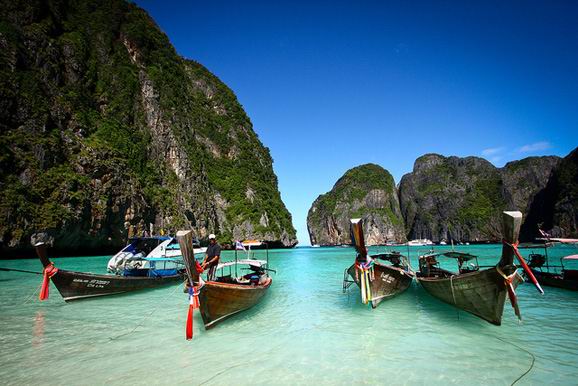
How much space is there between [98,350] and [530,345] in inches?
403

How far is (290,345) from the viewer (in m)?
7.96

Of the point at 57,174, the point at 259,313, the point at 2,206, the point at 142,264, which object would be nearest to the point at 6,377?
the point at 259,313

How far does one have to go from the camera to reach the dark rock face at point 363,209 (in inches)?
5906

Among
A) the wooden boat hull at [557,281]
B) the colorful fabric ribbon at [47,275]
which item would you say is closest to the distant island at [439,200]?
the wooden boat hull at [557,281]

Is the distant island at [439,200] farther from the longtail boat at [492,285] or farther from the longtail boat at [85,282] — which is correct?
the longtail boat at [492,285]

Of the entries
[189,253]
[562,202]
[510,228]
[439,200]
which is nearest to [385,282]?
[510,228]

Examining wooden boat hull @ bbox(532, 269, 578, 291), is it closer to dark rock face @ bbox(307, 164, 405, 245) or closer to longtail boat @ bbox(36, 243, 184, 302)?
longtail boat @ bbox(36, 243, 184, 302)

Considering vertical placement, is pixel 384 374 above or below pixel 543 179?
below

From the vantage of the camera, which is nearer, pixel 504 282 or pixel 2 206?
pixel 504 282

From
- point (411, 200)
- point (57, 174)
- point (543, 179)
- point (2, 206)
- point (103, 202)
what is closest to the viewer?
point (2, 206)

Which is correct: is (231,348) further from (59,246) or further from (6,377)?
(59,246)

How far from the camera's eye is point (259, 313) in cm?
1144

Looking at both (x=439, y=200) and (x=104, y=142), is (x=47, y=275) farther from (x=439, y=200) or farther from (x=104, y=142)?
(x=439, y=200)

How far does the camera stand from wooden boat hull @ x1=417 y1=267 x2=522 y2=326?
311 inches
